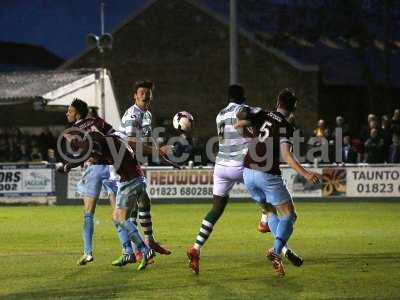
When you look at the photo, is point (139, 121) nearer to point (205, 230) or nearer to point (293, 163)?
point (205, 230)

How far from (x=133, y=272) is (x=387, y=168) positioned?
698 inches

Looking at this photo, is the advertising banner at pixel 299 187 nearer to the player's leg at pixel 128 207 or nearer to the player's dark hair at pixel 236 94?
the player's dark hair at pixel 236 94

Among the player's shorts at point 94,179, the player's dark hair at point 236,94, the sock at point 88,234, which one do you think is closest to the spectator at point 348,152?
the player's shorts at point 94,179

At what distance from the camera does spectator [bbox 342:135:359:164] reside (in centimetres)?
3094

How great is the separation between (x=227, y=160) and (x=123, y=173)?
145cm

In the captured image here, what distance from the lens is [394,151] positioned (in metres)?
30.3

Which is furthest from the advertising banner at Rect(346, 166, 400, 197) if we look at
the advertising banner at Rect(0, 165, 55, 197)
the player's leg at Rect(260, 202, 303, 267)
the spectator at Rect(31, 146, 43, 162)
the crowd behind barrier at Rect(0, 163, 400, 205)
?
the player's leg at Rect(260, 202, 303, 267)

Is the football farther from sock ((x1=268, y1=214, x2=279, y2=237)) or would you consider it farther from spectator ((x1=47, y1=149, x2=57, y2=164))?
spectator ((x1=47, y1=149, x2=57, y2=164))

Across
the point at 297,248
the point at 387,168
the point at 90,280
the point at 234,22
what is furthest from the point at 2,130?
the point at 90,280

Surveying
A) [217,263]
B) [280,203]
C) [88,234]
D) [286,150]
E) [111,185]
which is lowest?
[217,263]

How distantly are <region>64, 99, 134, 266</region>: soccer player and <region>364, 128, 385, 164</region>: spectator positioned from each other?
642 inches

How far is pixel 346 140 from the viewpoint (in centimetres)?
3086

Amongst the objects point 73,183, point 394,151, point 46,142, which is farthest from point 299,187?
point 46,142

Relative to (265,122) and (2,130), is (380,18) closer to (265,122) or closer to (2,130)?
(2,130)
